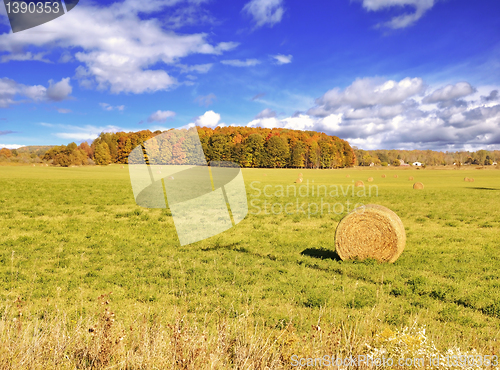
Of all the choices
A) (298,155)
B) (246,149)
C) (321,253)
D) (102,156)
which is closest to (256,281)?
(321,253)

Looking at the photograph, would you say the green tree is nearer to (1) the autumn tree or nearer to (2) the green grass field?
(1) the autumn tree

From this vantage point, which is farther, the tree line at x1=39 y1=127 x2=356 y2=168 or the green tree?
the green tree

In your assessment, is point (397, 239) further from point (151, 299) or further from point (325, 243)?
point (151, 299)

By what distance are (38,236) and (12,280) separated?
4983 millimetres

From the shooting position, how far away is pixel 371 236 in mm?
10062

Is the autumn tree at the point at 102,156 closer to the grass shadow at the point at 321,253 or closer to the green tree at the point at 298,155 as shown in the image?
the green tree at the point at 298,155

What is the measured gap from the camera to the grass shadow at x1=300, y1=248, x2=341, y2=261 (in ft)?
34.7

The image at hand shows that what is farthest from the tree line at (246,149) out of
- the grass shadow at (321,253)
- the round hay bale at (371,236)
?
the round hay bale at (371,236)

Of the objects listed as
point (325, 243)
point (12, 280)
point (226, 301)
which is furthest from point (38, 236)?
point (325, 243)

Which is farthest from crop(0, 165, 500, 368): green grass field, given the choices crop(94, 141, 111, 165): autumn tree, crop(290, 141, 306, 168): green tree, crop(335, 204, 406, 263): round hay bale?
crop(94, 141, 111, 165): autumn tree

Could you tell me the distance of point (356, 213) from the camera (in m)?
10.4

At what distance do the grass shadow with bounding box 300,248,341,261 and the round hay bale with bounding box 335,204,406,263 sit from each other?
1.46 ft

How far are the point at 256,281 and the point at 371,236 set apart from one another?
14.5 feet

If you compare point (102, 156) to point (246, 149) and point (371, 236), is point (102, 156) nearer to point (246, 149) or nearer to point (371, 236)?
point (246, 149)
